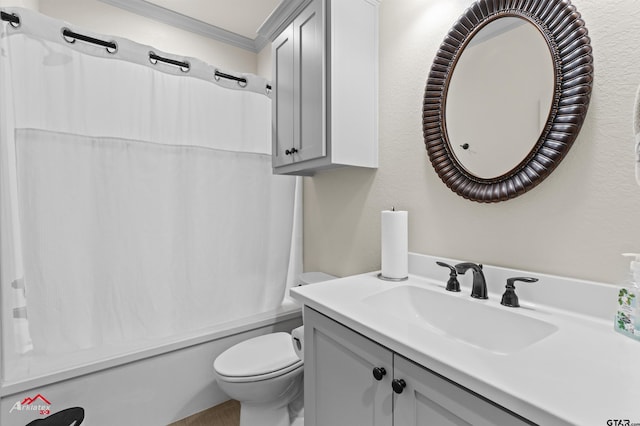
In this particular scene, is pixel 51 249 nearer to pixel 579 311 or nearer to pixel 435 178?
pixel 435 178

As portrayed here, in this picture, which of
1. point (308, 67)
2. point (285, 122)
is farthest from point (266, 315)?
point (308, 67)

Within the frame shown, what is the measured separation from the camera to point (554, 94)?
0.87m

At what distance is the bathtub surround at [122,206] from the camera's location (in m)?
1.30

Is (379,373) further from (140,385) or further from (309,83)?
(140,385)

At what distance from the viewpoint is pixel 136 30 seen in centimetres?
213

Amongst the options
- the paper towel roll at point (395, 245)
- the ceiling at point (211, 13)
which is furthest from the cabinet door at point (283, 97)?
the paper towel roll at point (395, 245)

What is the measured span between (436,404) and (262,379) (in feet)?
3.15

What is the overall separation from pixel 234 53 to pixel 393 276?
2493mm

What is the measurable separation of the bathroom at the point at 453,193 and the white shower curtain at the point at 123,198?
35cm

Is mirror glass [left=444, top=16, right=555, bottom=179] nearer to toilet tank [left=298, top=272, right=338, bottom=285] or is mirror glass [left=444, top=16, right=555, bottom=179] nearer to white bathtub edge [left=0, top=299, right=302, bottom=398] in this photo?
toilet tank [left=298, top=272, right=338, bottom=285]

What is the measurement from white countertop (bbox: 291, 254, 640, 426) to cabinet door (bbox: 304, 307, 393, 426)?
0.06 m

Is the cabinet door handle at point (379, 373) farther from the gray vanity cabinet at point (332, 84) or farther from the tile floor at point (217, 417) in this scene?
the tile floor at point (217, 417)

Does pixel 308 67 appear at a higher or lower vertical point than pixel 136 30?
lower

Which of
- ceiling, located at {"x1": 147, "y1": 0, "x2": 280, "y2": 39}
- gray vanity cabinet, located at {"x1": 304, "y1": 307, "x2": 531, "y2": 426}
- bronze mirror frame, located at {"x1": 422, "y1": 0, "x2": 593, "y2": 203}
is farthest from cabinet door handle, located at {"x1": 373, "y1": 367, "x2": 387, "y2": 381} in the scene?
ceiling, located at {"x1": 147, "y1": 0, "x2": 280, "y2": 39}
